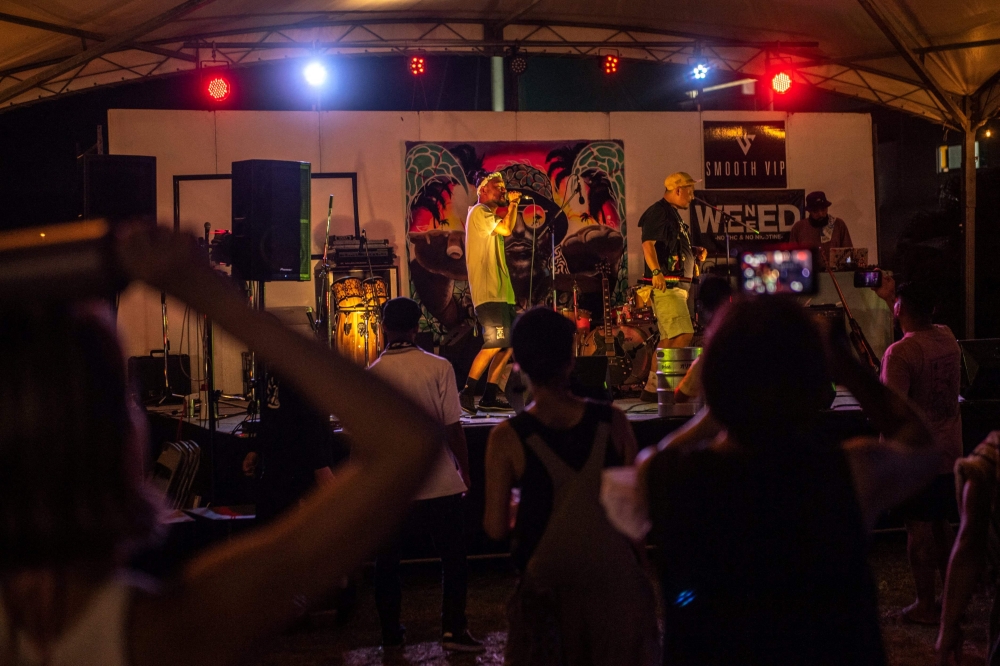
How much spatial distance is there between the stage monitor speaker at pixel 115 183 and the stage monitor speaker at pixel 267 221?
65cm

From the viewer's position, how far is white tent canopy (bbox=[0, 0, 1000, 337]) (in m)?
10.4

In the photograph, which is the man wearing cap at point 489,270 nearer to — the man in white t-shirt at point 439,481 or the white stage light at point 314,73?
the man in white t-shirt at point 439,481

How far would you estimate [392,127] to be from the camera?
11945 millimetres

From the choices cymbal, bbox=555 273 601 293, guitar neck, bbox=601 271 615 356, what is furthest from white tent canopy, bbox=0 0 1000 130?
guitar neck, bbox=601 271 615 356

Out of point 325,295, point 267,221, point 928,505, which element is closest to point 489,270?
point 267,221

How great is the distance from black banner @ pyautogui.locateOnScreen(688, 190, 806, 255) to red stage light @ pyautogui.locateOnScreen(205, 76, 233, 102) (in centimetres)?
640

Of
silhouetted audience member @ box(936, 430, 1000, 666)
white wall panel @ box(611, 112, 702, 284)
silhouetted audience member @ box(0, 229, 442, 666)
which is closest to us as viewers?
silhouetted audience member @ box(0, 229, 442, 666)

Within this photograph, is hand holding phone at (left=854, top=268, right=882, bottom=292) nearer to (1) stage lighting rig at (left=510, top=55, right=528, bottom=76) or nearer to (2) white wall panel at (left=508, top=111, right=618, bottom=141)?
(2) white wall panel at (left=508, top=111, right=618, bottom=141)

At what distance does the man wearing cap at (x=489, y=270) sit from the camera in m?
7.70

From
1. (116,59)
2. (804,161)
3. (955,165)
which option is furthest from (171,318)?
(955,165)

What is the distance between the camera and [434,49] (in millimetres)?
12609

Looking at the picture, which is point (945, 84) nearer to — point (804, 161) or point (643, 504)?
point (804, 161)

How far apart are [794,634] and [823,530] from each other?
209mm

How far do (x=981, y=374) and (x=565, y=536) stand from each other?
5842 millimetres
